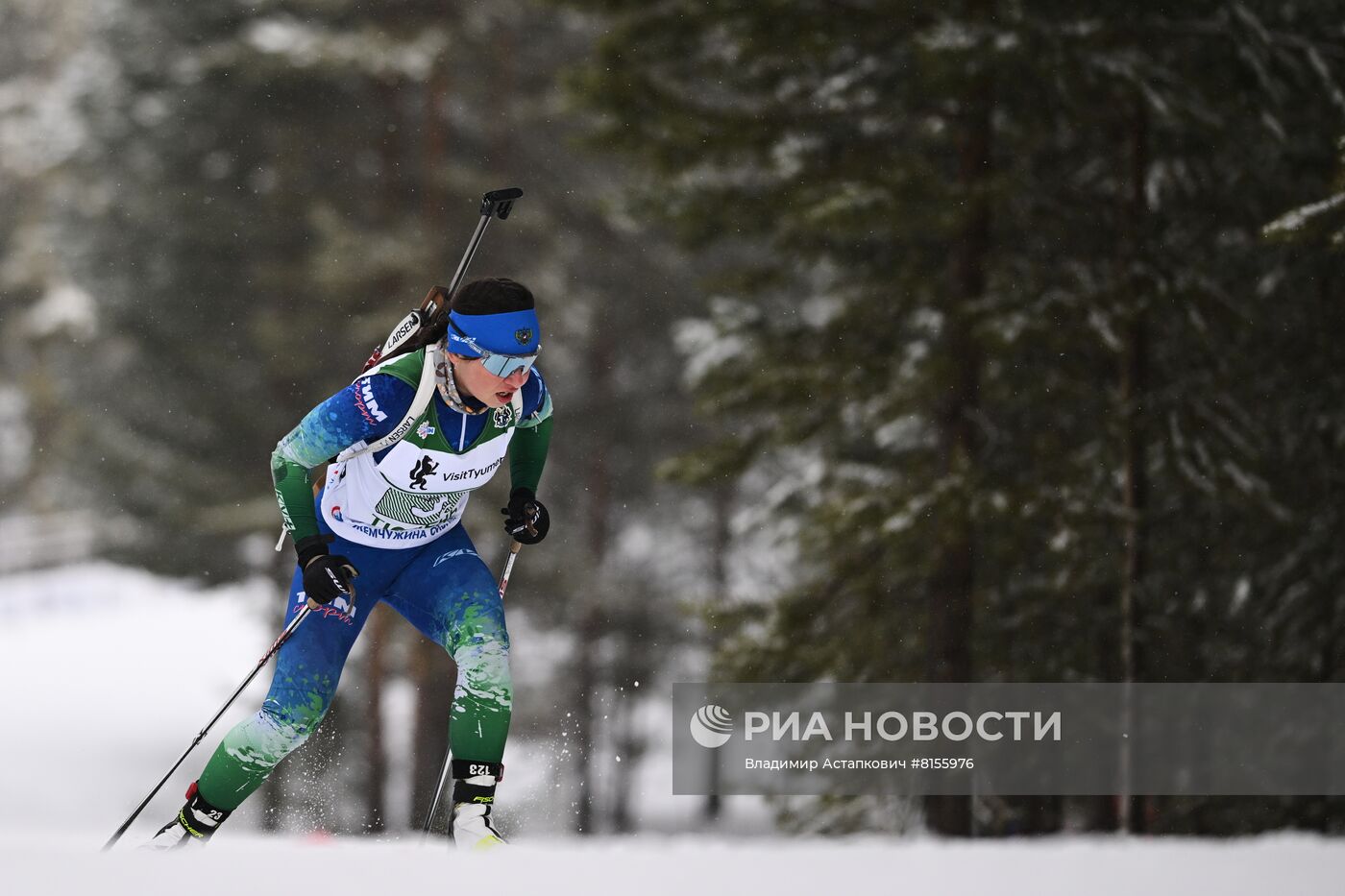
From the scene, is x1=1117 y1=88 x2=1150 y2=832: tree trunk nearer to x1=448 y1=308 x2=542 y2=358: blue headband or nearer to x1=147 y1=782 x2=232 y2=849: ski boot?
x1=448 y1=308 x2=542 y2=358: blue headband

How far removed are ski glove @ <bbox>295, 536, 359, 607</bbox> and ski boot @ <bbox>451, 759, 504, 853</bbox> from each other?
0.68 m

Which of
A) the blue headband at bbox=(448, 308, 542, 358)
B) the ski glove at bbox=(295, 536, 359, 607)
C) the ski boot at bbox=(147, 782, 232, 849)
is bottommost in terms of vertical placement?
the ski boot at bbox=(147, 782, 232, 849)

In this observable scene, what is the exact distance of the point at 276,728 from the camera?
4422 mm

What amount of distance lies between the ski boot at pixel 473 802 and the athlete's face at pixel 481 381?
1201 millimetres

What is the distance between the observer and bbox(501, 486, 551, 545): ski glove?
493 centimetres

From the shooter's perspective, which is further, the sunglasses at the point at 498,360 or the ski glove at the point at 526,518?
the ski glove at the point at 526,518

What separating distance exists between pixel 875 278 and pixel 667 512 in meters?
9.99

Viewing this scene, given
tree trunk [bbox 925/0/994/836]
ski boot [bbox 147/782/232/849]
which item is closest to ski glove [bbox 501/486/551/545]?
ski boot [bbox 147/782/232/849]

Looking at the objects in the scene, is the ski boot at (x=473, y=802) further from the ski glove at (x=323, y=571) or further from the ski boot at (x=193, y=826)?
the ski boot at (x=193, y=826)

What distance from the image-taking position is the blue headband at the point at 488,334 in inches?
168

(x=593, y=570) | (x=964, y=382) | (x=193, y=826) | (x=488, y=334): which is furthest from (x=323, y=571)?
(x=593, y=570)

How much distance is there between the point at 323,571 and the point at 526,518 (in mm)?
950

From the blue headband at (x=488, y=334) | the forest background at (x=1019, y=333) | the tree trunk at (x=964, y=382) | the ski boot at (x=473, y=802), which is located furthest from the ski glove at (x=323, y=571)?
the tree trunk at (x=964, y=382)

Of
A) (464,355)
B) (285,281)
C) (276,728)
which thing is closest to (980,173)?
(464,355)
